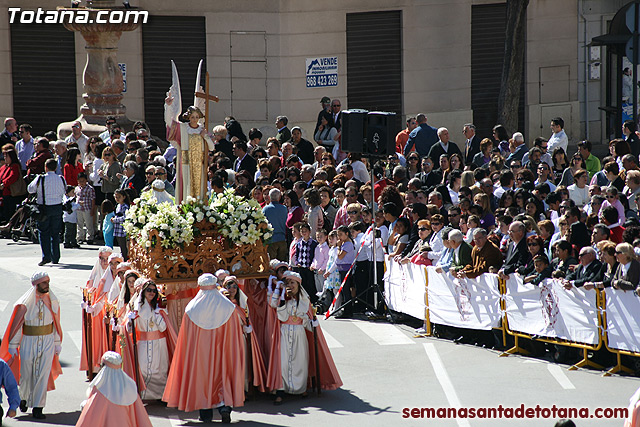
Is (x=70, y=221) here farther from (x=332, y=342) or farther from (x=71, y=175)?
(x=332, y=342)

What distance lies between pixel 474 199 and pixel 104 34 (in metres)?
10.3

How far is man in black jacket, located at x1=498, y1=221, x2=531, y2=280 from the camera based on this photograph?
1395 cm

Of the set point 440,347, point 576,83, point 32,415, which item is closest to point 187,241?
point 32,415

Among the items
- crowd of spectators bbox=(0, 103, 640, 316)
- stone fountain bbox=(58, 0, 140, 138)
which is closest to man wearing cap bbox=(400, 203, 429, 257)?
crowd of spectators bbox=(0, 103, 640, 316)

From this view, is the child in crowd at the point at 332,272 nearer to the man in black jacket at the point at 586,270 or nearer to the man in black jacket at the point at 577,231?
the man in black jacket at the point at 577,231

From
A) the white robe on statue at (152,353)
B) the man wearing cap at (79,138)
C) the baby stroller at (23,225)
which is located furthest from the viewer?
the man wearing cap at (79,138)

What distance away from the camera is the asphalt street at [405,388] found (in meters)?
11.7

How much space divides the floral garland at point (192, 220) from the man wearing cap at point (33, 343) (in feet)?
4.35

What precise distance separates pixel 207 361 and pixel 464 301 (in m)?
4.24

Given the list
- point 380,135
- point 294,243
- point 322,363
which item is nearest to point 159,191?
point 294,243

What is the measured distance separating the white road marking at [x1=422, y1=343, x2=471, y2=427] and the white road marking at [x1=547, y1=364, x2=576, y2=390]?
124cm

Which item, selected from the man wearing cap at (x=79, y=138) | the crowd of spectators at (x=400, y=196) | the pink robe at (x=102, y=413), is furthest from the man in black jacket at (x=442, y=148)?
the pink robe at (x=102, y=413)

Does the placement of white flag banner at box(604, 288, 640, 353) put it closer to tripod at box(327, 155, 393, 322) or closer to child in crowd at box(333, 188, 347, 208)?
tripod at box(327, 155, 393, 322)

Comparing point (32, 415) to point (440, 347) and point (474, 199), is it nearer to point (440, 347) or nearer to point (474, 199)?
point (440, 347)
